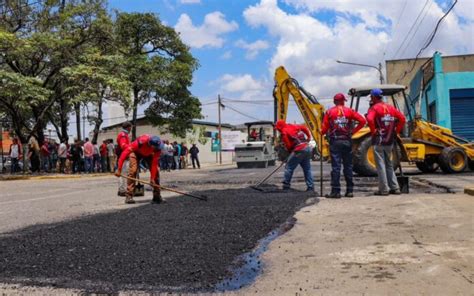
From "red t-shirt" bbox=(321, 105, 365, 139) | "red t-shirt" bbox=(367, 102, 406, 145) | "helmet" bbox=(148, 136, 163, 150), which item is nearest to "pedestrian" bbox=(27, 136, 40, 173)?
"helmet" bbox=(148, 136, 163, 150)

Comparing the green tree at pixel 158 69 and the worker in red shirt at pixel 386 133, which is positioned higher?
the green tree at pixel 158 69

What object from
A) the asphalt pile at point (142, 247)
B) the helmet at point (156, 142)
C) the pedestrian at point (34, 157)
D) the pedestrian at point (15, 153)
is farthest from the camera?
the pedestrian at point (34, 157)

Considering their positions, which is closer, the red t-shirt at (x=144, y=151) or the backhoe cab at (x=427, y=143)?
the red t-shirt at (x=144, y=151)

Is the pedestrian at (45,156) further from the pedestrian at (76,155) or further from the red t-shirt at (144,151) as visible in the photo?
the red t-shirt at (144,151)

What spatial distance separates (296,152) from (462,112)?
16.5 meters

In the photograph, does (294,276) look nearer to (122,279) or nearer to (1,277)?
(122,279)

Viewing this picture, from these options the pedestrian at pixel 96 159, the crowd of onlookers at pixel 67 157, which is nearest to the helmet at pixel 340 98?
the crowd of onlookers at pixel 67 157

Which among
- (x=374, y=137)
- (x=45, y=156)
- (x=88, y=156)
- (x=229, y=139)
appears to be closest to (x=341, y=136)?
(x=374, y=137)

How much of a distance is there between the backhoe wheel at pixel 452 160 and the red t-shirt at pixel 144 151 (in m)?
9.11

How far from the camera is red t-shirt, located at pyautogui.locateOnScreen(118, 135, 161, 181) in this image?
976 centimetres

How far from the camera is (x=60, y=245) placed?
5711mm

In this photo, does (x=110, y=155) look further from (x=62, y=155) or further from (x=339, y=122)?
(x=339, y=122)

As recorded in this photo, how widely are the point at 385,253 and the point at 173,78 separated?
2776 centimetres

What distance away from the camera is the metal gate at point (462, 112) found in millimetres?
23938
